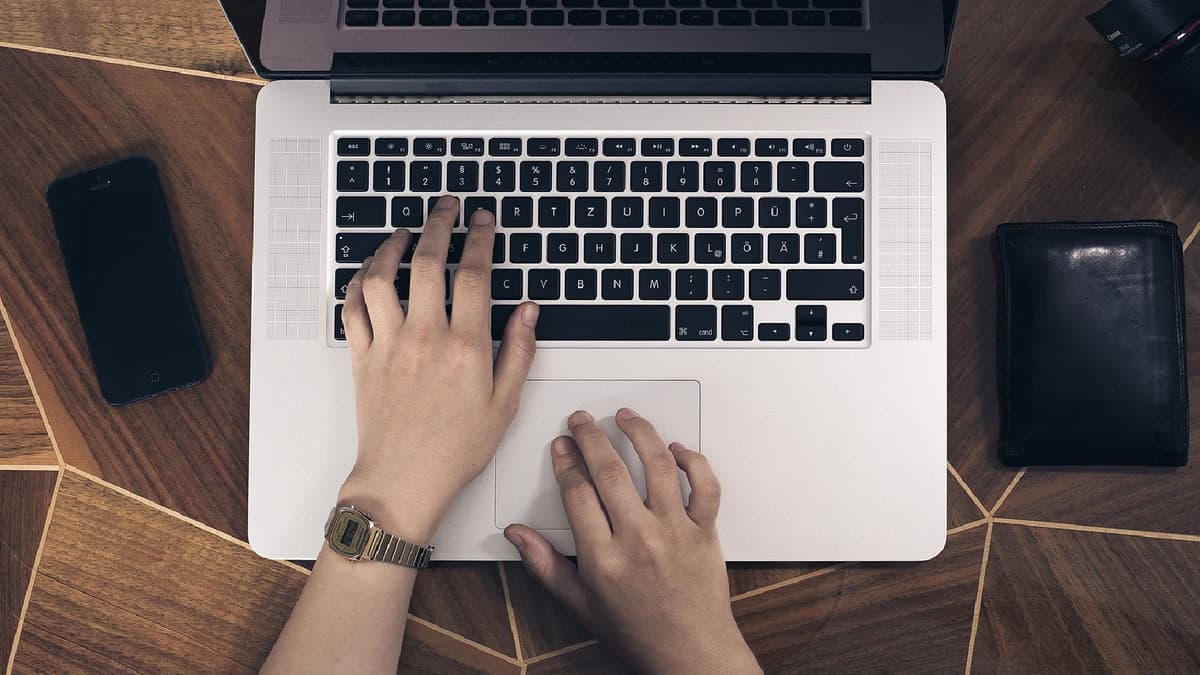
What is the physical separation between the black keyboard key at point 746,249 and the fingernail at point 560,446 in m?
0.22

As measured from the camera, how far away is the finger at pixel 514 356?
667 millimetres

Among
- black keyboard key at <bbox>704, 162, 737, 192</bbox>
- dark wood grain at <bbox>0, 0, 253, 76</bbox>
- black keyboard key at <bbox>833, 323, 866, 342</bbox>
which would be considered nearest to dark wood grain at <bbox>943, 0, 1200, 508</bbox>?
black keyboard key at <bbox>833, 323, 866, 342</bbox>

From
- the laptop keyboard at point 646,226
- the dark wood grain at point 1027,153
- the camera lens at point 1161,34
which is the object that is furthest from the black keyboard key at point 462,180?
the camera lens at point 1161,34

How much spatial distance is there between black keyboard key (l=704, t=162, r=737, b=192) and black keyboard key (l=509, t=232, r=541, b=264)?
0.51 ft

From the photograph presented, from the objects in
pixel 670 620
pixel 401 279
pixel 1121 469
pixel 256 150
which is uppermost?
pixel 256 150

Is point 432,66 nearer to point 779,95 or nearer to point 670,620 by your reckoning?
point 779,95

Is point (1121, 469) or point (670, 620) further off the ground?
point (1121, 469)

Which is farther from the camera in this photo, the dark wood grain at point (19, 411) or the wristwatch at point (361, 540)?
the dark wood grain at point (19, 411)

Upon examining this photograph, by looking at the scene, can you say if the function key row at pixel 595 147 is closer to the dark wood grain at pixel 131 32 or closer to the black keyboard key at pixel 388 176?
the black keyboard key at pixel 388 176

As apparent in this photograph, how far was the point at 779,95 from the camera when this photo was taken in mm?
701

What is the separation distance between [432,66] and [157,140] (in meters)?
0.29

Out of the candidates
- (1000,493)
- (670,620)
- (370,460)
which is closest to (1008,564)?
(1000,493)

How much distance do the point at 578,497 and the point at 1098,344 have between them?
47 centimetres

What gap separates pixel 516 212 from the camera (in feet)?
2.26
